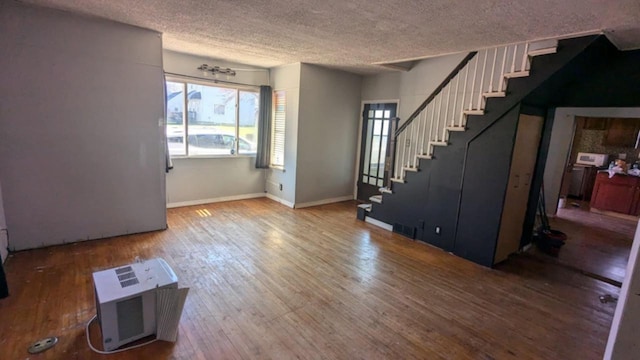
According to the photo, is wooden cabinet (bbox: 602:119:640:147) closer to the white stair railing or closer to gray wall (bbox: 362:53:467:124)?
gray wall (bbox: 362:53:467:124)

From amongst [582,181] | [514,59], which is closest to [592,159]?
[582,181]

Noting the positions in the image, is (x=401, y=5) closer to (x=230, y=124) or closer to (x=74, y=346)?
(x=74, y=346)

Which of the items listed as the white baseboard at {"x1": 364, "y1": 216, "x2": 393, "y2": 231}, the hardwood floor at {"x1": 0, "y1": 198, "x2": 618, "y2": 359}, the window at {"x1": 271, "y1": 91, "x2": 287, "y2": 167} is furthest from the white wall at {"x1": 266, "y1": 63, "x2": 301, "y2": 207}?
the hardwood floor at {"x1": 0, "y1": 198, "x2": 618, "y2": 359}

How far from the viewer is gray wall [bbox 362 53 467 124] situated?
4.91 metres

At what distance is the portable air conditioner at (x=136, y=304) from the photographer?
2.03 metres

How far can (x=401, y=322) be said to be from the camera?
103 inches

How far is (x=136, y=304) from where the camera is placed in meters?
2.11

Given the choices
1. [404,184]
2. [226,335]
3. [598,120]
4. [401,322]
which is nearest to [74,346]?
[226,335]

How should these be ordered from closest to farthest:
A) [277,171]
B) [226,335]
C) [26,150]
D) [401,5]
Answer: [226,335] < [401,5] < [26,150] < [277,171]

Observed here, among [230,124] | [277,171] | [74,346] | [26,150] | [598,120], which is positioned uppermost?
[598,120]

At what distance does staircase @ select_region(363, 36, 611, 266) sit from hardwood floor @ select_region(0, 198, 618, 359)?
40 cm

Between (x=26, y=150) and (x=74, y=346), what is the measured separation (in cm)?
247

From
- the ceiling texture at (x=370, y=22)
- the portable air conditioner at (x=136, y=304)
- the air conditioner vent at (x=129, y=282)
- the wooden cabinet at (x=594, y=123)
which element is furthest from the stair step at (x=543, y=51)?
the wooden cabinet at (x=594, y=123)

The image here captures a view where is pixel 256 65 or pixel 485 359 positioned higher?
pixel 256 65
